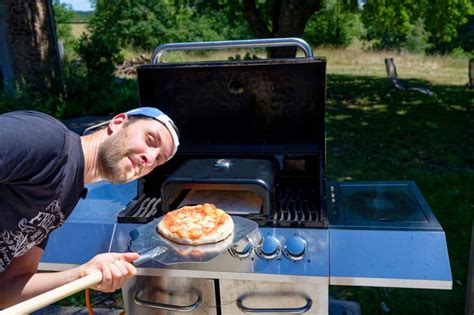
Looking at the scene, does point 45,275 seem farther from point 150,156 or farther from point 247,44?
point 247,44

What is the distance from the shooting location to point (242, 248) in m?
1.82

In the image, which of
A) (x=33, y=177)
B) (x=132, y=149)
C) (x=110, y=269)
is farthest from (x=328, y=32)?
(x=33, y=177)

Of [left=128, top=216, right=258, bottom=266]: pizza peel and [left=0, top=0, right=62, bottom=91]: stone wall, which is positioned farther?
[left=0, top=0, right=62, bottom=91]: stone wall

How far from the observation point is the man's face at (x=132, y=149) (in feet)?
5.26

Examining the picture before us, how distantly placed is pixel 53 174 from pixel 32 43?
27.9 ft

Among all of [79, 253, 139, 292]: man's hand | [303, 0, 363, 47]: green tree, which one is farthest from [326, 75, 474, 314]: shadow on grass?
[303, 0, 363, 47]: green tree

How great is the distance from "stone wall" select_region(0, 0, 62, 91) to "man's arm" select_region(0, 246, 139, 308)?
8.13 metres

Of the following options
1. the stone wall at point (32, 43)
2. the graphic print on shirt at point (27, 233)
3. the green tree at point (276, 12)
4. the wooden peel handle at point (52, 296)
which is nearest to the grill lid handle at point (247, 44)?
the graphic print on shirt at point (27, 233)

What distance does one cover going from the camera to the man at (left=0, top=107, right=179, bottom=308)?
1380 millimetres

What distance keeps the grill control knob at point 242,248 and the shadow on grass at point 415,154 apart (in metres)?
1.82

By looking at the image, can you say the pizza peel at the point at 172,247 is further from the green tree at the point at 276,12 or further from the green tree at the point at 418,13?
the green tree at the point at 418,13

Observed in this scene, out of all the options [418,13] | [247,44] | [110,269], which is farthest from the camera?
[418,13]

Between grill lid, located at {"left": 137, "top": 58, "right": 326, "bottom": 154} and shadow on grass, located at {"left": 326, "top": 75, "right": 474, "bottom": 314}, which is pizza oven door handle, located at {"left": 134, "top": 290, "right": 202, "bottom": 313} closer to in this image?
grill lid, located at {"left": 137, "top": 58, "right": 326, "bottom": 154}

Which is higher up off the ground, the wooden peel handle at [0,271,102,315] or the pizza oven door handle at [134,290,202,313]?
the wooden peel handle at [0,271,102,315]
